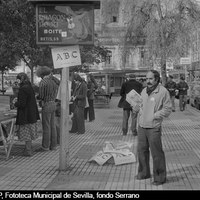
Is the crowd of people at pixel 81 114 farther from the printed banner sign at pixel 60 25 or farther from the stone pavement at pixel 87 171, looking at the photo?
the printed banner sign at pixel 60 25

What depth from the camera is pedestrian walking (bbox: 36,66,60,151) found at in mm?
8906

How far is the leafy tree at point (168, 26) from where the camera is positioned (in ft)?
81.7

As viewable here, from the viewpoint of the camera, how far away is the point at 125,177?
6.55 meters

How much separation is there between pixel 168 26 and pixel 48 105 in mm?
17513

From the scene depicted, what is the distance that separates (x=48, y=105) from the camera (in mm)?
8914

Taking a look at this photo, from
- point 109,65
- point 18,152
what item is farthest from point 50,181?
point 109,65

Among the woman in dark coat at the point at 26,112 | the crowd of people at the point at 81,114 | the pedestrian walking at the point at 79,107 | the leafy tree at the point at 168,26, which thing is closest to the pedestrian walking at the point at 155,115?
the crowd of people at the point at 81,114

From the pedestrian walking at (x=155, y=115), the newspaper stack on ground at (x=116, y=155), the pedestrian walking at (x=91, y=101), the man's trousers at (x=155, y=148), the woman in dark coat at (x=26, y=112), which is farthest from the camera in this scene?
the pedestrian walking at (x=91, y=101)

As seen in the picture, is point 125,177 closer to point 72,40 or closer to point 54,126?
point 72,40

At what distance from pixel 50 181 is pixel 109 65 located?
58075 millimetres

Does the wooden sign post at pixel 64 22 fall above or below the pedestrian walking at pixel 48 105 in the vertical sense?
above

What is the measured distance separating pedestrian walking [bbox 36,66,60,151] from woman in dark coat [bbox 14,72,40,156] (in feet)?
1.70

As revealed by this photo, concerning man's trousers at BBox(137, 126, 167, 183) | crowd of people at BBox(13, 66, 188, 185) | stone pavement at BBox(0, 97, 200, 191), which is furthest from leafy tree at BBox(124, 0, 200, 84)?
man's trousers at BBox(137, 126, 167, 183)

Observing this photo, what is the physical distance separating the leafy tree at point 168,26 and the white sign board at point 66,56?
18369 millimetres
